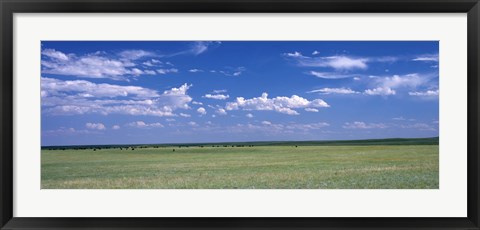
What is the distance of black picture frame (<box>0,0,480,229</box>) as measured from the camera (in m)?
4.73

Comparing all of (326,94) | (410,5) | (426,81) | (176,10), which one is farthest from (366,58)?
(176,10)

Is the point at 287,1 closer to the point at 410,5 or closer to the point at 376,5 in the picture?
the point at 376,5

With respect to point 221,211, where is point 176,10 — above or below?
above

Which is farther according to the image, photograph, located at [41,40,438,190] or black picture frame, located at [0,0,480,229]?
photograph, located at [41,40,438,190]

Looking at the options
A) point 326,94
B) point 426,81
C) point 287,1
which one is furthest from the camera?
point 326,94

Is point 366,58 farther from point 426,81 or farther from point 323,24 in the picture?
point 323,24

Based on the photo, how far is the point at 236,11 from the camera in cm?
480

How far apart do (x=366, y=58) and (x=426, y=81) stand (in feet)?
4.75

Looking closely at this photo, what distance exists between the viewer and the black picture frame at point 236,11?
15.5ft

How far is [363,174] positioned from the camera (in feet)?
39.7

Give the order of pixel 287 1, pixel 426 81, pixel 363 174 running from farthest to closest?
pixel 363 174 → pixel 426 81 → pixel 287 1

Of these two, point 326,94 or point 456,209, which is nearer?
point 456,209

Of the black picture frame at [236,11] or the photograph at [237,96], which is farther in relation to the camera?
the photograph at [237,96]

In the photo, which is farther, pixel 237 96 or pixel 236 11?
pixel 237 96
